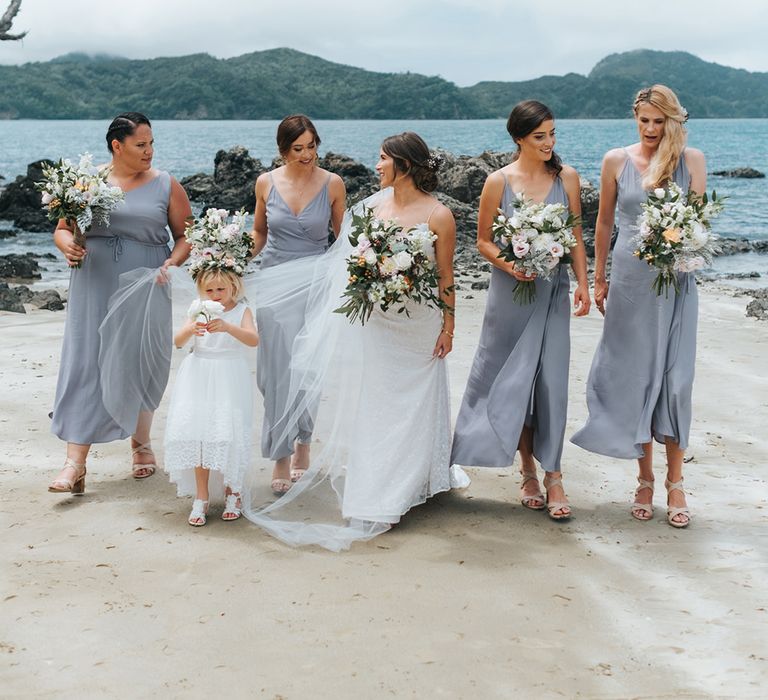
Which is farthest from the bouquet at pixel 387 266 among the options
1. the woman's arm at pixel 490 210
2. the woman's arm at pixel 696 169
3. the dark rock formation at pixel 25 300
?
the dark rock formation at pixel 25 300

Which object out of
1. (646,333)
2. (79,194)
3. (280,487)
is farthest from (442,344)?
(79,194)

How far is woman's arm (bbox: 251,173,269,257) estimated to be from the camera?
638cm

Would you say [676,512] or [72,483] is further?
[72,483]

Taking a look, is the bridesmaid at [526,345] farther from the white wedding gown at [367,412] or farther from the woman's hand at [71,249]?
the woman's hand at [71,249]

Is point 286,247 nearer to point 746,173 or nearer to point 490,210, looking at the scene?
point 490,210

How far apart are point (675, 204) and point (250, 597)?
9.81 ft

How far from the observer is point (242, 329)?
5.69 m

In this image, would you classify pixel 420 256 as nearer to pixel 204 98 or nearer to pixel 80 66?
pixel 204 98

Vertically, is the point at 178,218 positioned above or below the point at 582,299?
above

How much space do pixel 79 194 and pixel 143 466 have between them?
177cm

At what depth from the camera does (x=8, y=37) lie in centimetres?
1514

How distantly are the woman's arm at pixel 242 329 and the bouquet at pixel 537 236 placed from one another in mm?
1465

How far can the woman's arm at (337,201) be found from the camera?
6.38 m

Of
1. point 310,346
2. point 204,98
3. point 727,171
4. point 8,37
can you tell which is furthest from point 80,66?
point 310,346
